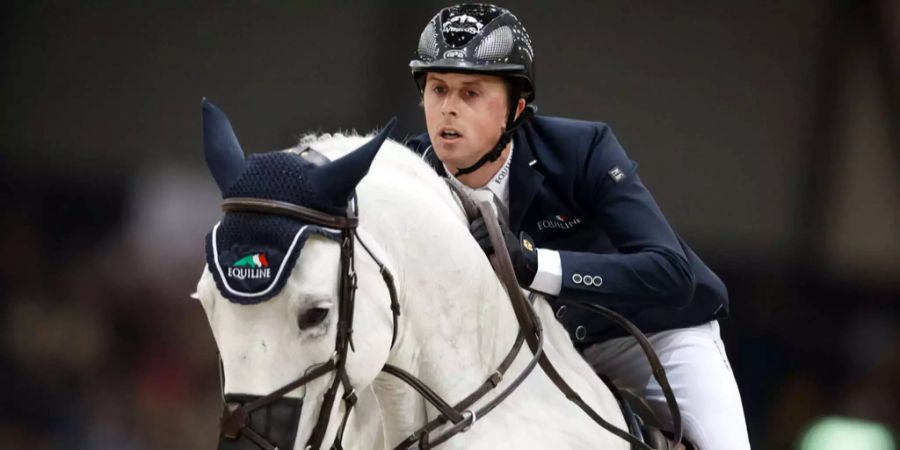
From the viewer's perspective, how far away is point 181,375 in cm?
541

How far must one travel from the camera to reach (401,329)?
2.08 m

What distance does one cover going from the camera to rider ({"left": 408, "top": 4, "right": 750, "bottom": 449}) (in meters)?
2.39

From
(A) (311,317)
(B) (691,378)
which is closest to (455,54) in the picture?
(A) (311,317)

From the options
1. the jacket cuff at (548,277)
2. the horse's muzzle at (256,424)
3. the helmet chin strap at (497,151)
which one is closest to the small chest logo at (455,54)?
the helmet chin strap at (497,151)

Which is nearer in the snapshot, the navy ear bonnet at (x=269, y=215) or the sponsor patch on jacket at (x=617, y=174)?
the navy ear bonnet at (x=269, y=215)

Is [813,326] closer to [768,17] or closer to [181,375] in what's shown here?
[768,17]

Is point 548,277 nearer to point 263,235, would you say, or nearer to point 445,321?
point 445,321

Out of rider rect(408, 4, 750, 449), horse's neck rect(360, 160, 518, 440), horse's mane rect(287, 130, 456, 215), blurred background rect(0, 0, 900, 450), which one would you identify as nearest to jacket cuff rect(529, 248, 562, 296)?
rider rect(408, 4, 750, 449)

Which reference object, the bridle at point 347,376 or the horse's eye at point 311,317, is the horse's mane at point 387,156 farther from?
the horse's eye at point 311,317

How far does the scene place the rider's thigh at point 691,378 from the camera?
105 inches

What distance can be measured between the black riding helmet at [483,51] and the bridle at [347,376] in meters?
0.32

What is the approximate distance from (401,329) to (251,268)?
34cm

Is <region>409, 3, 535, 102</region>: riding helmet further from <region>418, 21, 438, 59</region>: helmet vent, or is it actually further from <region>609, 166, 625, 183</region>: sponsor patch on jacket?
<region>609, 166, 625, 183</region>: sponsor patch on jacket

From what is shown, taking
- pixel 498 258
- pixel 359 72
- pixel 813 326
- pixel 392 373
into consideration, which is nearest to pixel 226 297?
pixel 392 373
